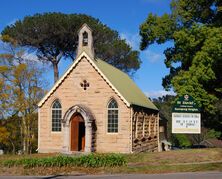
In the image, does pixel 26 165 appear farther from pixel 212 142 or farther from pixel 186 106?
pixel 212 142

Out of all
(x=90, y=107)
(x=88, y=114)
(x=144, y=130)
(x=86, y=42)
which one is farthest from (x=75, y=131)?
(x=86, y=42)

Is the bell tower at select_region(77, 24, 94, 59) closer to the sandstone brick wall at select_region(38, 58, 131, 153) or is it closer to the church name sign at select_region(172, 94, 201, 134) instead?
the sandstone brick wall at select_region(38, 58, 131, 153)

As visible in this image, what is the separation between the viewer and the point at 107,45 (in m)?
54.6

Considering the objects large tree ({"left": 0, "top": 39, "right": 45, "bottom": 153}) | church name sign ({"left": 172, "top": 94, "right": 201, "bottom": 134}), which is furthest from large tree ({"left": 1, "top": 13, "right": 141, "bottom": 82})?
church name sign ({"left": 172, "top": 94, "right": 201, "bottom": 134})

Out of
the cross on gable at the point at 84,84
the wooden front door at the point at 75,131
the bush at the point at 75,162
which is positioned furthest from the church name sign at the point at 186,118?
the cross on gable at the point at 84,84

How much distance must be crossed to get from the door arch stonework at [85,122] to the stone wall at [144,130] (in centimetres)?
352

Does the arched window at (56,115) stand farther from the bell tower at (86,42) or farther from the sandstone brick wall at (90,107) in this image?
the bell tower at (86,42)

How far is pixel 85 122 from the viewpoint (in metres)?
32.9

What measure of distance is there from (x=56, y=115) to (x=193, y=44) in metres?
12.5

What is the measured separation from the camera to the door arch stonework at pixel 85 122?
3262cm

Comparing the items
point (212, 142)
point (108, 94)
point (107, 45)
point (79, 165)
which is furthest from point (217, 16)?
point (212, 142)

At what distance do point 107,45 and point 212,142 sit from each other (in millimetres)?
33979

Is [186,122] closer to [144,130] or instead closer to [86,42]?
→ [144,130]

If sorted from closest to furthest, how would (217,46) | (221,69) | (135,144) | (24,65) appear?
(217,46)
(221,69)
(135,144)
(24,65)
